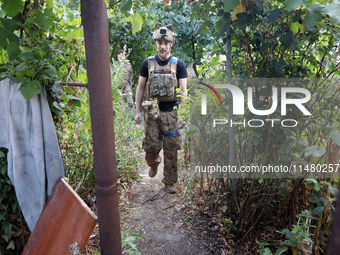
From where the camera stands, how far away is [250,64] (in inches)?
80.0

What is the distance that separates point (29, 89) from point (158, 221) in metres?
1.97

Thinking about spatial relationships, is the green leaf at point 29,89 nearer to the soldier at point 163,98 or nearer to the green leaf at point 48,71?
the green leaf at point 48,71

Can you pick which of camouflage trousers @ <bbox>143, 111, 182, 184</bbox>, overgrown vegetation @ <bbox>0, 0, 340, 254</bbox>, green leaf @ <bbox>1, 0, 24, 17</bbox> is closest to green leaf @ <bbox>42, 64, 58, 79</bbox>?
overgrown vegetation @ <bbox>0, 0, 340, 254</bbox>

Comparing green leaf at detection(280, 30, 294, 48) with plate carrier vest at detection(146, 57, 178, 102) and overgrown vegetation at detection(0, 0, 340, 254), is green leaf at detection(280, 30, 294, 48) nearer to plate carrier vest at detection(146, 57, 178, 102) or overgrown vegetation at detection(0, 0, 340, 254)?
overgrown vegetation at detection(0, 0, 340, 254)

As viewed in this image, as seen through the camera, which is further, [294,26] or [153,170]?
[153,170]

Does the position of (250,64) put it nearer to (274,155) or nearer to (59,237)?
(274,155)

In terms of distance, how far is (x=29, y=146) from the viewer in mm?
1746

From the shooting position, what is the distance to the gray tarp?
5.58ft

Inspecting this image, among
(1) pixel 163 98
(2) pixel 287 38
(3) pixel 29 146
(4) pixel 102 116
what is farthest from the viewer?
(1) pixel 163 98

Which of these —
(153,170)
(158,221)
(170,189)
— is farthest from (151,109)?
(158,221)

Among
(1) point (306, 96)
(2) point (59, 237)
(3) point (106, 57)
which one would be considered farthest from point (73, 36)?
(1) point (306, 96)

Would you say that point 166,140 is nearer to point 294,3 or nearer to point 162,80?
point 162,80

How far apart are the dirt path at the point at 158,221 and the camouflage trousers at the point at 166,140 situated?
0.33m

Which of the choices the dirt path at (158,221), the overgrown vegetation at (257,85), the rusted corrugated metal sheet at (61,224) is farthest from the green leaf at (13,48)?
the dirt path at (158,221)
